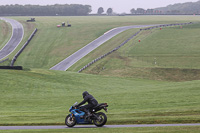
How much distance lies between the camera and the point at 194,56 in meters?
77.1

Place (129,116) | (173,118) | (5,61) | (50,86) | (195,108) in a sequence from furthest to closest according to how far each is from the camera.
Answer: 1. (5,61)
2. (50,86)
3. (195,108)
4. (129,116)
5. (173,118)

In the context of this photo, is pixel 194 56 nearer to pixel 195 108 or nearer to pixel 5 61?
pixel 5 61

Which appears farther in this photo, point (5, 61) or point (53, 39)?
point (53, 39)

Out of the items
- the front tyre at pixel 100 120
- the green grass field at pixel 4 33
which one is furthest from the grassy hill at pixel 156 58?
the front tyre at pixel 100 120

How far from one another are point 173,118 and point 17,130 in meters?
9.37

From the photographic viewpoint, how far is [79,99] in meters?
33.1

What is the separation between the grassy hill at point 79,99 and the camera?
21.8m

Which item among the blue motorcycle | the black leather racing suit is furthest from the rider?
the blue motorcycle

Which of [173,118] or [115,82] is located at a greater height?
[173,118]

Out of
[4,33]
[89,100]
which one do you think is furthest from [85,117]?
[4,33]

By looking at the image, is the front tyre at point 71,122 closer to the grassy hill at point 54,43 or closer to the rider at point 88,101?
the rider at point 88,101

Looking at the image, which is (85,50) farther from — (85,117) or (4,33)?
(85,117)

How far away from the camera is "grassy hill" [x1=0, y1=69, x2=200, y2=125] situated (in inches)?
856

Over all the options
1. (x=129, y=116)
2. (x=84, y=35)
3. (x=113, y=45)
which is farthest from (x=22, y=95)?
(x=84, y=35)
